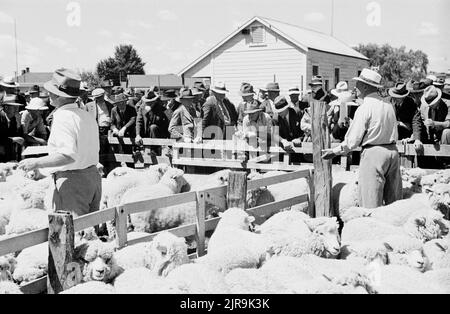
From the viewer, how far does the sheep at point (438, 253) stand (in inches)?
164

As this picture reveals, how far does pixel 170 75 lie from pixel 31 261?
6474 centimetres

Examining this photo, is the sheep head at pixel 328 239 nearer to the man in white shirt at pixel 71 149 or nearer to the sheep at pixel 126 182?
the man in white shirt at pixel 71 149

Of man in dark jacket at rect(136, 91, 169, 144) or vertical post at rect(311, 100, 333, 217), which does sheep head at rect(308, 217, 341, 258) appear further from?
man in dark jacket at rect(136, 91, 169, 144)

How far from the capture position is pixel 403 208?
550 centimetres

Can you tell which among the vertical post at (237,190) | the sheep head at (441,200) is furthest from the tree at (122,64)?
the sheep head at (441,200)

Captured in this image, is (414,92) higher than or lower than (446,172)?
higher

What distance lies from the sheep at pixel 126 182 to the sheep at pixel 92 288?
3.21 metres

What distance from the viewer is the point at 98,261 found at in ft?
11.6

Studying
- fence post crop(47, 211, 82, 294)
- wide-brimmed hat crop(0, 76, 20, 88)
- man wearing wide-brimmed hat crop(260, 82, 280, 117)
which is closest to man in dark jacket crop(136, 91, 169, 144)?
man wearing wide-brimmed hat crop(260, 82, 280, 117)

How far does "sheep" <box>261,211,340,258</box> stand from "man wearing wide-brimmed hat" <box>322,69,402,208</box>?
4.62 ft

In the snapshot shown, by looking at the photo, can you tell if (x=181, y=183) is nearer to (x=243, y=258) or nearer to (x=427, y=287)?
(x=243, y=258)

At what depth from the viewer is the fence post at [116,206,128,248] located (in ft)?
13.8

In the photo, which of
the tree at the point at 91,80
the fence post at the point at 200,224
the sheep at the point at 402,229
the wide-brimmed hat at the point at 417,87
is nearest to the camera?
the sheep at the point at 402,229

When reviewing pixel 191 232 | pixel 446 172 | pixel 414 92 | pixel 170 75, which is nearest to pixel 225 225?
pixel 191 232
